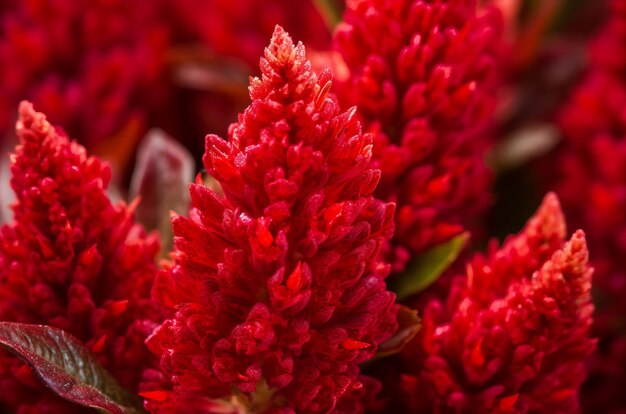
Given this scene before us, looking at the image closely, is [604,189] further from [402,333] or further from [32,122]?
[32,122]

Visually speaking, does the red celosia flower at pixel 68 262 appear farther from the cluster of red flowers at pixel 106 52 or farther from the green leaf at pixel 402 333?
the cluster of red flowers at pixel 106 52

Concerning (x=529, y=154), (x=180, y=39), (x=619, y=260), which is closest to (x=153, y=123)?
(x=180, y=39)

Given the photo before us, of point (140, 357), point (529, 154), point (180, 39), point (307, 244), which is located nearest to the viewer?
point (307, 244)

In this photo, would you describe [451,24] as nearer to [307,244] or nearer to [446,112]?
[446,112]

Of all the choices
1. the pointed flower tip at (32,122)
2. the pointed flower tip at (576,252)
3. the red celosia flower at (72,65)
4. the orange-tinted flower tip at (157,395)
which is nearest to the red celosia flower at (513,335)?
the pointed flower tip at (576,252)

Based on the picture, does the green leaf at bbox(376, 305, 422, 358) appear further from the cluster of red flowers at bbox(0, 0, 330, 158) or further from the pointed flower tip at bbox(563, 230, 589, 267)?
the cluster of red flowers at bbox(0, 0, 330, 158)

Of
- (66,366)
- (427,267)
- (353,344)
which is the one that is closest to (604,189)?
(427,267)
